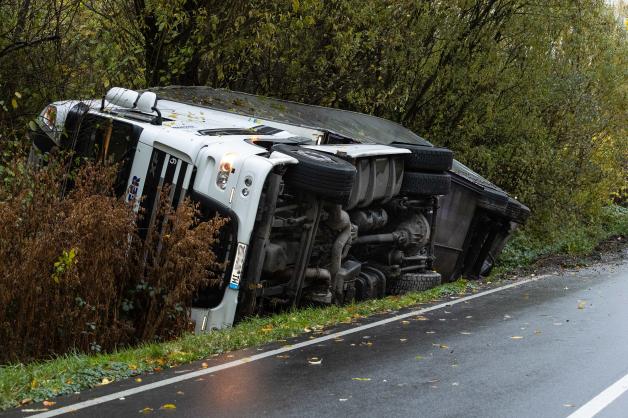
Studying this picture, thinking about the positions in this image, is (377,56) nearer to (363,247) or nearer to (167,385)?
(363,247)

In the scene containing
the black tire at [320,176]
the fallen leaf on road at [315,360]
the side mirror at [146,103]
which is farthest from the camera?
the side mirror at [146,103]

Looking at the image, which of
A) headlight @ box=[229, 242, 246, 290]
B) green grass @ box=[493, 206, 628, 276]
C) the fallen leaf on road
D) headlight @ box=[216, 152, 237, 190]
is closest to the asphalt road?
the fallen leaf on road

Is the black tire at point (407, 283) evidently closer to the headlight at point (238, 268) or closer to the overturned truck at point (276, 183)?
the overturned truck at point (276, 183)

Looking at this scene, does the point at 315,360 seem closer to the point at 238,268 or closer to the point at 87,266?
the point at 238,268

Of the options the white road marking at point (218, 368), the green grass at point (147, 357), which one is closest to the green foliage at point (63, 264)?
the green grass at point (147, 357)

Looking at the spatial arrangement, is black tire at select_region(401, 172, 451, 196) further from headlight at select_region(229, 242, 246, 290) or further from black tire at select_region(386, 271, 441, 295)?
headlight at select_region(229, 242, 246, 290)

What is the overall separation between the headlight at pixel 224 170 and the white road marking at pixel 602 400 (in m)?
4.15

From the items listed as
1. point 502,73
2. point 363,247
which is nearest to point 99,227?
point 363,247

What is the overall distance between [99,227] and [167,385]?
7.24 ft

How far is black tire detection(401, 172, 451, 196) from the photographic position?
13.3m

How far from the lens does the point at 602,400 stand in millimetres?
6914

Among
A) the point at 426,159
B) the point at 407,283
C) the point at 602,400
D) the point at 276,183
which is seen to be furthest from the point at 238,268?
the point at 426,159

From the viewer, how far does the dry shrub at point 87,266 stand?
27.8 ft

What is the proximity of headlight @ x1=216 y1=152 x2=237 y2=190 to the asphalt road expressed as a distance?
177 cm
